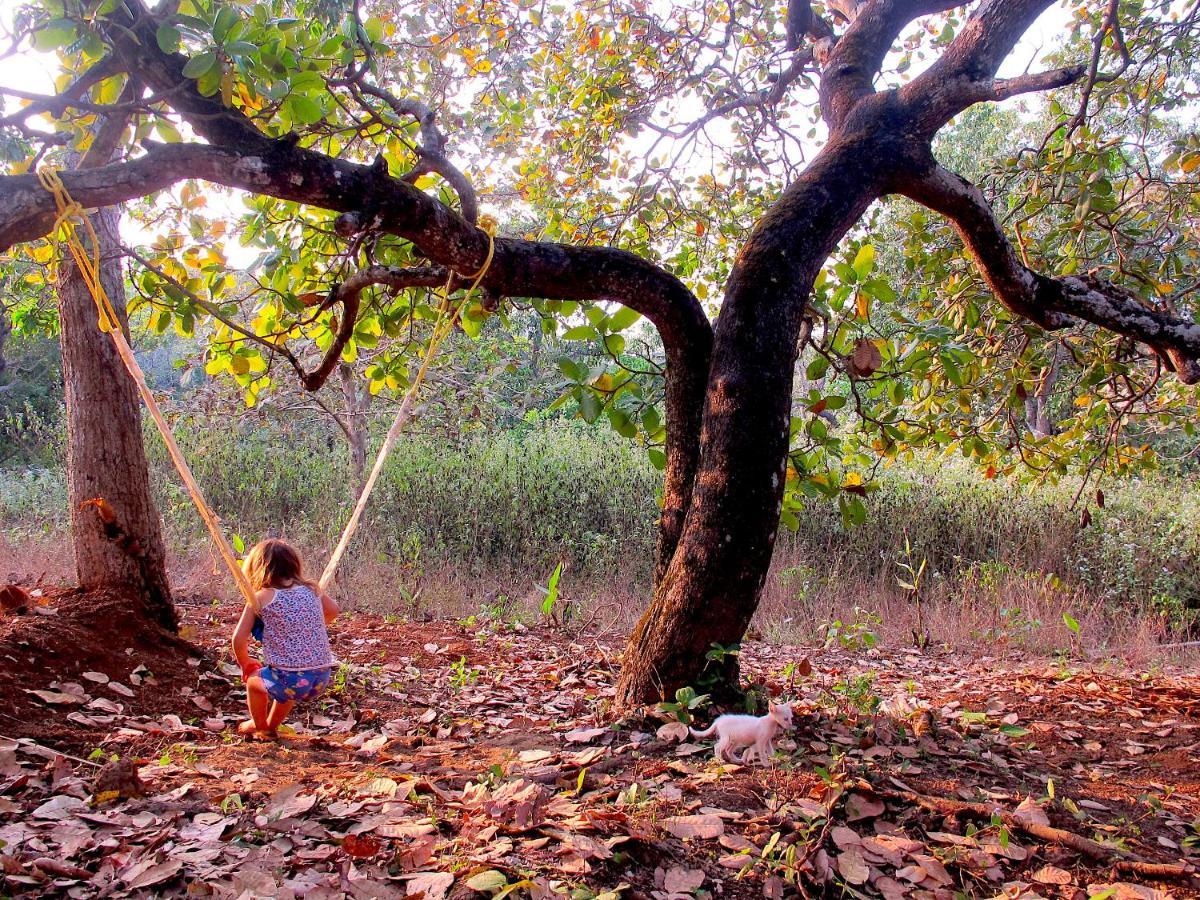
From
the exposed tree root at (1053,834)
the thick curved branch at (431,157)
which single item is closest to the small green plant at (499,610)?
the thick curved branch at (431,157)

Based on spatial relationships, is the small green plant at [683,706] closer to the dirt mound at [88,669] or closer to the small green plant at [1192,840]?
the small green plant at [1192,840]

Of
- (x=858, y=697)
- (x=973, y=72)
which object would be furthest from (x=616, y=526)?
(x=973, y=72)

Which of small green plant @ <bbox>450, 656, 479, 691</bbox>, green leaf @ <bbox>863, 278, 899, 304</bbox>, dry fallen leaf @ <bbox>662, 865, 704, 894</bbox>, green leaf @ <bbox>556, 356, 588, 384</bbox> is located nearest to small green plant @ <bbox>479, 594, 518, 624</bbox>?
small green plant @ <bbox>450, 656, 479, 691</bbox>

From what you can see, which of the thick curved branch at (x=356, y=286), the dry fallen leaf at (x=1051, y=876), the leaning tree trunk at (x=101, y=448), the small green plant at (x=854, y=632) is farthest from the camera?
the small green plant at (x=854, y=632)

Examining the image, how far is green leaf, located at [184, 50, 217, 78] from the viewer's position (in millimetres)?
2102

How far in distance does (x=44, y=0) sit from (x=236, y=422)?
245 inches

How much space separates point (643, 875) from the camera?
6.04 ft

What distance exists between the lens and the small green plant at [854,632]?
474cm

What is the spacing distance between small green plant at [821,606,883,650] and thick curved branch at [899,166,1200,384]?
2.02 meters

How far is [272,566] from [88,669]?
0.87m

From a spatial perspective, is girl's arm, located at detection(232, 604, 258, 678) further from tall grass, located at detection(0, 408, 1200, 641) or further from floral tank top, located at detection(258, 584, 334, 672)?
tall grass, located at detection(0, 408, 1200, 641)

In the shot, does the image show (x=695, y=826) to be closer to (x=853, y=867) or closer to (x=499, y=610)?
(x=853, y=867)

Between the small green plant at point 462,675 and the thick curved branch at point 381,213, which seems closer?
the thick curved branch at point 381,213

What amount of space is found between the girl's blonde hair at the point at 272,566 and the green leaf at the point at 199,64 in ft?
5.81
